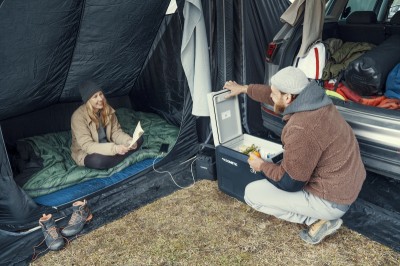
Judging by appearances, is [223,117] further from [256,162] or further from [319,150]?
[319,150]

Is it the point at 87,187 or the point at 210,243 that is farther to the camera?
the point at 87,187

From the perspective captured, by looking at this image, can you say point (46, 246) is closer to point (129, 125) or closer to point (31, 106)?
point (31, 106)

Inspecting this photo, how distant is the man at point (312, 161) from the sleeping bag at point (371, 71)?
77 cm

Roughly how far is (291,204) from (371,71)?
1.20 metres

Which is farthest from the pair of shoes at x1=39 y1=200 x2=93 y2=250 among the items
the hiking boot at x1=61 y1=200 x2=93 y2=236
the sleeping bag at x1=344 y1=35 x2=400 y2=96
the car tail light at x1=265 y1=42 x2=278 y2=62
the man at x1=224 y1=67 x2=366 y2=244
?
the sleeping bag at x1=344 y1=35 x2=400 y2=96

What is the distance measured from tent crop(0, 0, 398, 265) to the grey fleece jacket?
4.44ft

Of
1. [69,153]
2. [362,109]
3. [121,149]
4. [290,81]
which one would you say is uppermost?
[290,81]

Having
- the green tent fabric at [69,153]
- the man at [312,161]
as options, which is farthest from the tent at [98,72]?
the man at [312,161]

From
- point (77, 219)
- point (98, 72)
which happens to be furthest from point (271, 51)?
point (77, 219)

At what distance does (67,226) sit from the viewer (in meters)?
2.53

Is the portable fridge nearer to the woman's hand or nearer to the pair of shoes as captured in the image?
the woman's hand

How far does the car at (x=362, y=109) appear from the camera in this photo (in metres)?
2.32

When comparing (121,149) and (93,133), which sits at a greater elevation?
(93,133)

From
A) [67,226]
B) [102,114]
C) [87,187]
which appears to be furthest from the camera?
[102,114]
